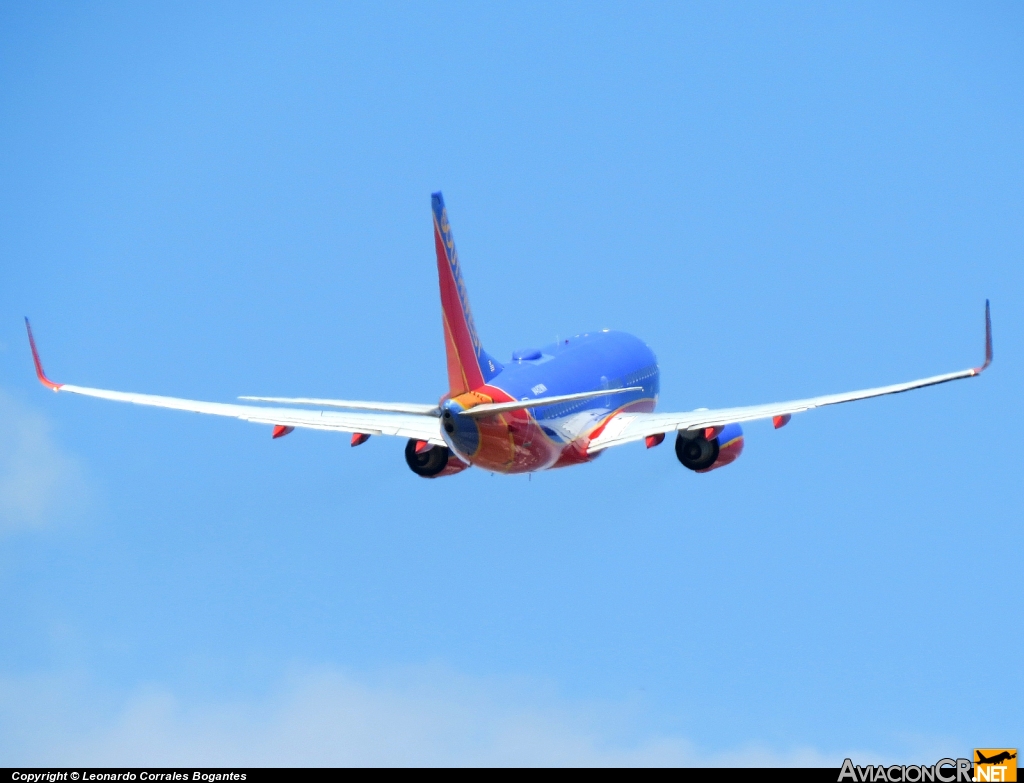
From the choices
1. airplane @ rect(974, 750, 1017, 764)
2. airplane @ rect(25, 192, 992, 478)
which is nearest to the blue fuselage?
airplane @ rect(25, 192, 992, 478)

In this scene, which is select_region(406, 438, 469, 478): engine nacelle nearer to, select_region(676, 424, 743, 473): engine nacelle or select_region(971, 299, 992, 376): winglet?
select_region(676, 424, 743, 473): engine nacelle

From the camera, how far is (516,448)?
65.9 m

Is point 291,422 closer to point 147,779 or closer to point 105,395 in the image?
point 105,395

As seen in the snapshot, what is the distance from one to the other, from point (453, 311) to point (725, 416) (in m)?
11.0

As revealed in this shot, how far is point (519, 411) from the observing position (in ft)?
215

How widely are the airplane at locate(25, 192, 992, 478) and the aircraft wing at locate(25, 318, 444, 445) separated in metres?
0.04

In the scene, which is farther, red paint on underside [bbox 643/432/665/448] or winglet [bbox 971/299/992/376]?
red paint on underside [bbox 643/432/665/448]

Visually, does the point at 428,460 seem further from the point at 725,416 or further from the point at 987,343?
the point at 987,343

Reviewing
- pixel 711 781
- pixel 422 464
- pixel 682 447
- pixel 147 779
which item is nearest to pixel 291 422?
pixel 422 464

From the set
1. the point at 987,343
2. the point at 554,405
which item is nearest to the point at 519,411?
the point at 554,405

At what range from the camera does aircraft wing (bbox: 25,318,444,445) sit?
69812 millimetres

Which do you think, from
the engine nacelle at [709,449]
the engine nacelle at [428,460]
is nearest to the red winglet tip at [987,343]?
the engine nacelle at [709,449]

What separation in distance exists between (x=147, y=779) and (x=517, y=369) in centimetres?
2039

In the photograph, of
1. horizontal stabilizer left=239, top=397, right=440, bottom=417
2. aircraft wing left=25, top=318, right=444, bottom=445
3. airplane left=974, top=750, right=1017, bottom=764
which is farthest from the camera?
aircraft wing left=25, top=318, right=444, bottom=445
